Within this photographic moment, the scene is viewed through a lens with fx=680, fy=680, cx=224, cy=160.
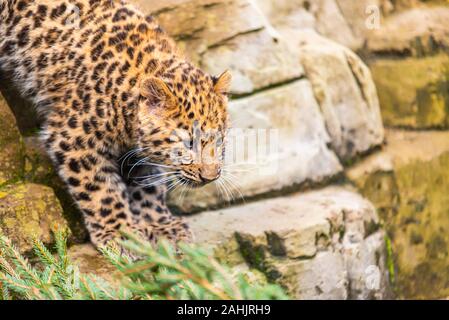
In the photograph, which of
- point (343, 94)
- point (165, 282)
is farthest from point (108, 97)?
point (343, 94)

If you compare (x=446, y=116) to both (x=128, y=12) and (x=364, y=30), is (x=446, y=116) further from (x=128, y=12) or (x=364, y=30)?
(x=128, y=12)

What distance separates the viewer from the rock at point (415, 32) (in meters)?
8.50

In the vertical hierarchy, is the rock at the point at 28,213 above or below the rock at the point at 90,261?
above

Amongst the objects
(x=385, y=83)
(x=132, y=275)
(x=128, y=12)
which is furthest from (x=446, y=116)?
(x=132, y=275)

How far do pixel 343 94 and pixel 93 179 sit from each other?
3535mm

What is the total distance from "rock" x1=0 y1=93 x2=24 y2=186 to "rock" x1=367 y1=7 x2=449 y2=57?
4657mm

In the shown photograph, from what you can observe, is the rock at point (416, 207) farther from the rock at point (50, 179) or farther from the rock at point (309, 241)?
the rock at point (50, 179)

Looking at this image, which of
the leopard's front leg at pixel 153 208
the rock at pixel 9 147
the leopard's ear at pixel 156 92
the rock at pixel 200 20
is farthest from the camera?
the rock at pixel 200 20

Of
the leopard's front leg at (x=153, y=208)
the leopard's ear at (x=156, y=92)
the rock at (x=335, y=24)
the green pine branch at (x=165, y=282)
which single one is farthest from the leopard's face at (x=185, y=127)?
the rock at (x=335, y=24)

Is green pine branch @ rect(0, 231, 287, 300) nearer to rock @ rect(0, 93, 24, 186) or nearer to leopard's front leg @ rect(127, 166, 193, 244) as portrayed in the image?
rock @ rect(0, 93, 24, 186)

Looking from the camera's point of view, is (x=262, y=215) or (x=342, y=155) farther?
(x=342, y=155)

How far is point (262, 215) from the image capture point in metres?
6.93

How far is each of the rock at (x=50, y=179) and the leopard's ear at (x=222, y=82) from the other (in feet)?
5.78
